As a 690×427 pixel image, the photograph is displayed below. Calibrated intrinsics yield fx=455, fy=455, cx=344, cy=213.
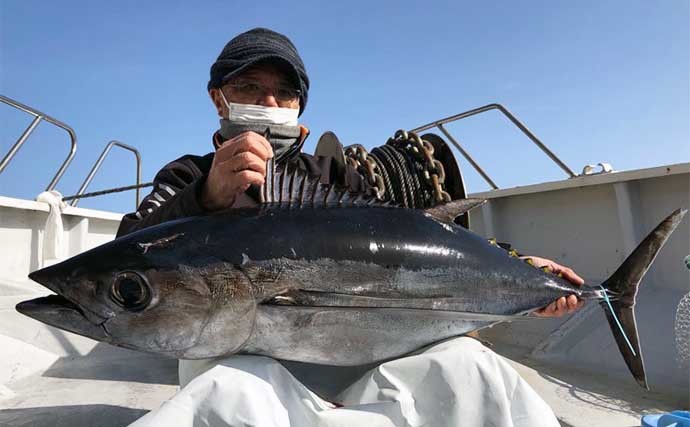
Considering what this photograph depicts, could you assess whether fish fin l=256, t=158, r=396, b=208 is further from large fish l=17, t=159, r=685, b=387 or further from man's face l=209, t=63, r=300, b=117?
man's face l=209, t=63, r=300, b=117

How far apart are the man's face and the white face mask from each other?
6 centimetres

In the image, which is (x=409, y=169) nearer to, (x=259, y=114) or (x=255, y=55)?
(x=259, y=114)

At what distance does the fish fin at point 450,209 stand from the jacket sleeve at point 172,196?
40.6 inches

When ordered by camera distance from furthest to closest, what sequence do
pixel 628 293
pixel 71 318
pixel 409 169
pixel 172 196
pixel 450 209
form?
pixel 409 169 → pixel 628 293 → pixel 172 196 → pixel 450 209 → pixel 71 318

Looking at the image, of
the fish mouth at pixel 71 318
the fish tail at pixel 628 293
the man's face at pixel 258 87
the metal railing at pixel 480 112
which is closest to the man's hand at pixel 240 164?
the fish mouth at pixel 71 318

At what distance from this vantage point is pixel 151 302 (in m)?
1.52

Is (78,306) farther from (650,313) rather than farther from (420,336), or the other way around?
(650,313)

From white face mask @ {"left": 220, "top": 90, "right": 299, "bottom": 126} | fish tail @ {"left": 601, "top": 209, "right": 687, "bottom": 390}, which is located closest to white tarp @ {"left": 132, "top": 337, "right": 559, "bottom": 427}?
fish tail @ {"left": 601, "top": 209, "right": 687, "bottom": 390}

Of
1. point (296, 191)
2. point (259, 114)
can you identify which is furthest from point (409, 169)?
point (296, 191)

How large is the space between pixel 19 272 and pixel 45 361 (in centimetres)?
227

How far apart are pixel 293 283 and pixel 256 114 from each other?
1.26 m

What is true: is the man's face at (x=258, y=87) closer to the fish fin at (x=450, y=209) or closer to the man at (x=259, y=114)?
the man at (x=259, y=114)

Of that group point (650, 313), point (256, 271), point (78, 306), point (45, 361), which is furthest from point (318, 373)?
point (650, 313)

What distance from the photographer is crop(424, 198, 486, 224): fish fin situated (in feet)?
6.87
